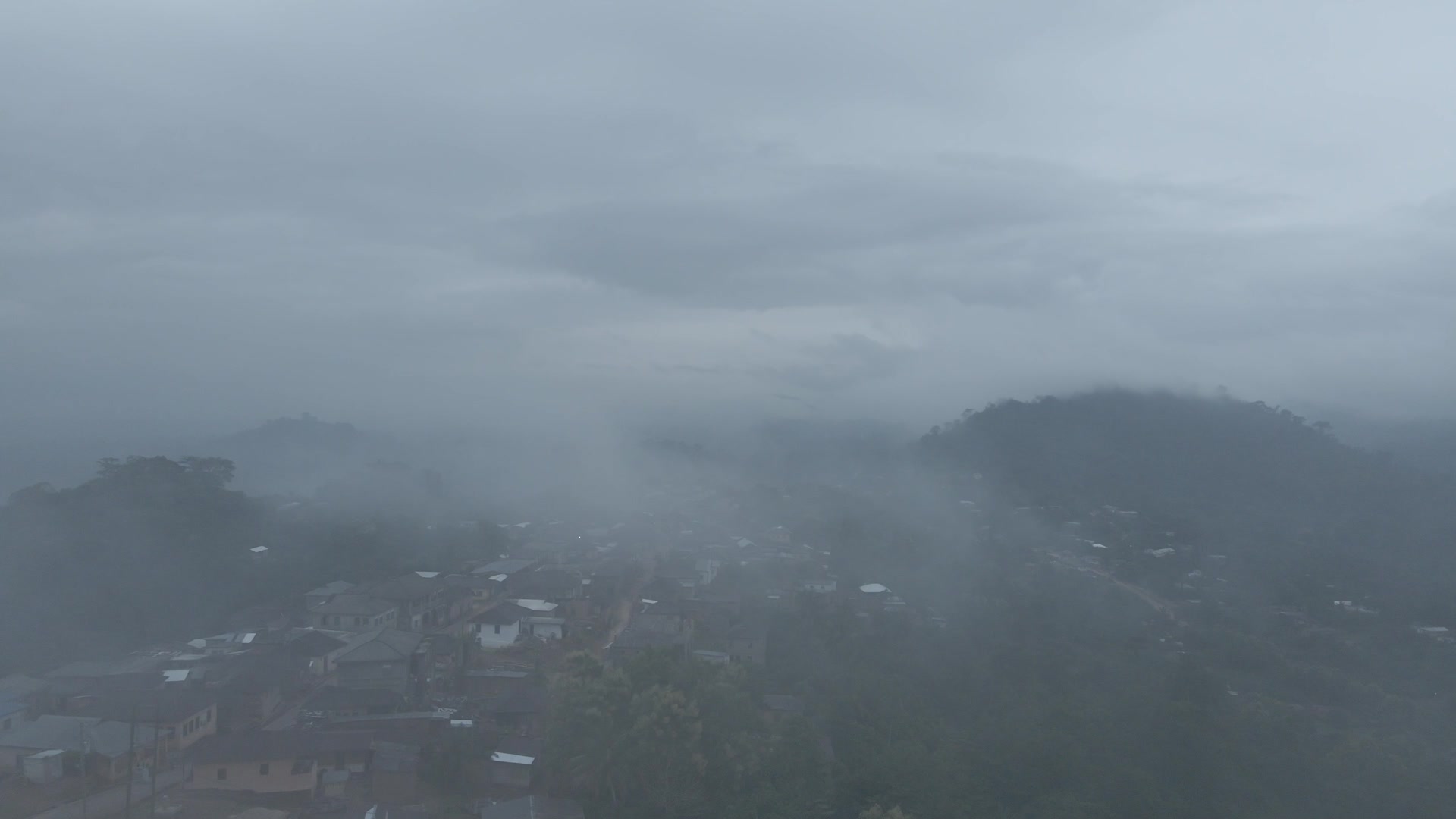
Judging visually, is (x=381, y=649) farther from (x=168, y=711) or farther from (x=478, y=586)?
(x=478, y=586)

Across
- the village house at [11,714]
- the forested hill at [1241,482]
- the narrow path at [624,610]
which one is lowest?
the narrow path at [624,610]

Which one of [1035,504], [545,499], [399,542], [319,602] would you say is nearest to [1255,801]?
[319,602]

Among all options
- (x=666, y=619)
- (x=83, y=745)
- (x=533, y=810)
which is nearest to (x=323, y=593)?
(x=666, y=619)

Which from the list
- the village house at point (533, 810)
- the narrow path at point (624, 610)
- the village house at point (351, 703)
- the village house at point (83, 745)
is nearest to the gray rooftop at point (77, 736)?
the village house at point (83, 745)

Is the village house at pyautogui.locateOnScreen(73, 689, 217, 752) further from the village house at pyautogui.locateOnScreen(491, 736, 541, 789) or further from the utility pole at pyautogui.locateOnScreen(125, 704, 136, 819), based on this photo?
the village house at pyautogui.locateOnScreen(491, 736, 541, 789)

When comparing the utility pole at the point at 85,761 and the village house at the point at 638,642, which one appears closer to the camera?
the utility pole at the point at 85,761

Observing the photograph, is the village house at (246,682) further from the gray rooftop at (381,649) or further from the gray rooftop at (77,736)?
the gray rooftop at (77,736)
